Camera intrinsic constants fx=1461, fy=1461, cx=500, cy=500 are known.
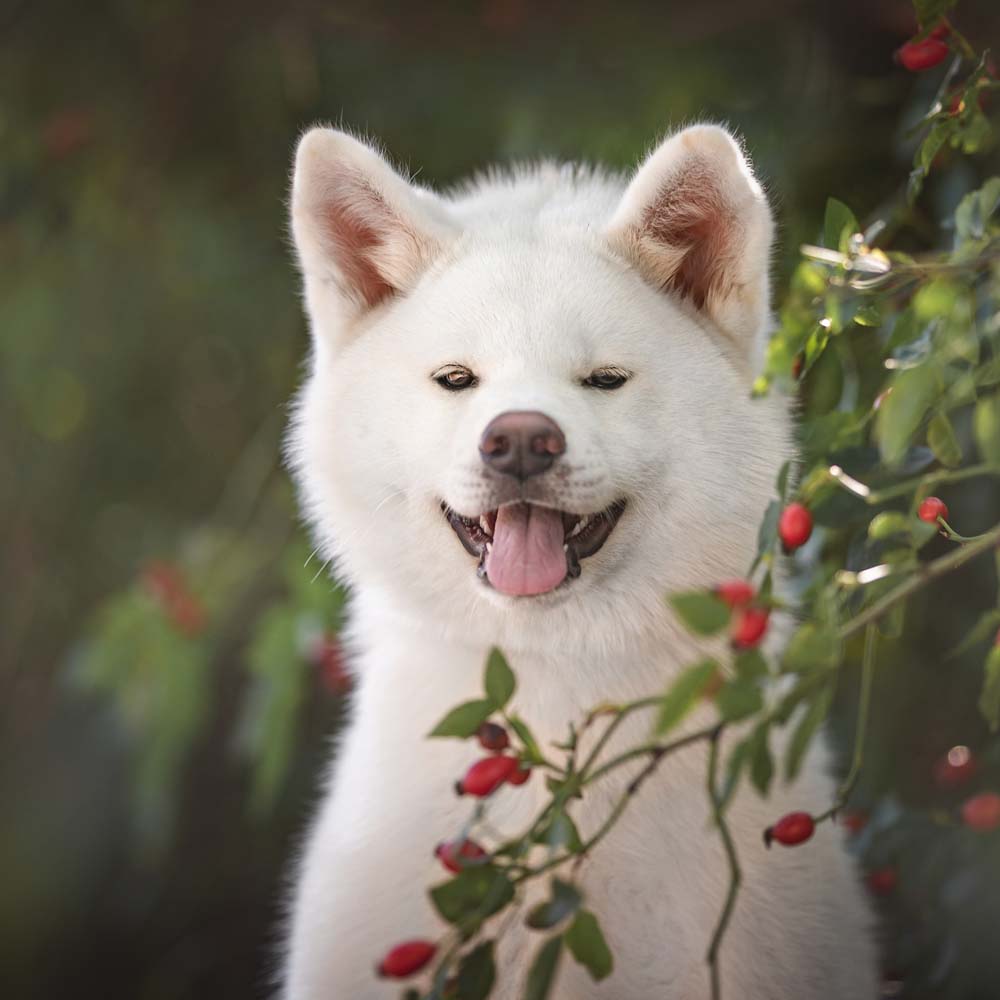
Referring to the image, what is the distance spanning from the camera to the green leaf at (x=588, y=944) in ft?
6.27

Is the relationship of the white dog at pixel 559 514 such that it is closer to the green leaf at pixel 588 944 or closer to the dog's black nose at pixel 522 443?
the dog's black nose at pixel 522 443

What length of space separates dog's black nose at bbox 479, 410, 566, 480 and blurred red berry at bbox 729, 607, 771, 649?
2.12ft

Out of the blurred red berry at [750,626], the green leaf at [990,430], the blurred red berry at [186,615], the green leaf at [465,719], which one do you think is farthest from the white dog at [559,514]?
the blurred red berry at [186,615]

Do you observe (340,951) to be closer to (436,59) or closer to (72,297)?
(436,59)

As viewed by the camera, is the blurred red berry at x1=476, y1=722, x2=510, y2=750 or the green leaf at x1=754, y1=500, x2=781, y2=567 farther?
the blurred red berry at x1=476, y1=722, x2=510, y2=750

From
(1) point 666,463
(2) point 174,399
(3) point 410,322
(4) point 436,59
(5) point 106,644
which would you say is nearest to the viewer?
(1) point 666,463

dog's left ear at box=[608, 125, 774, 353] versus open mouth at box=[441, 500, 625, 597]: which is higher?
dog's left ear at box=[608, 125, 774, 353]

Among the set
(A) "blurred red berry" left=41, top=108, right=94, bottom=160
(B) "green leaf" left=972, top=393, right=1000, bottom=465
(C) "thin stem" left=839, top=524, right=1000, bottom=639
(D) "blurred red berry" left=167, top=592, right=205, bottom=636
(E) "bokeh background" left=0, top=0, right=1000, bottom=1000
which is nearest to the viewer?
(B) "green leaf" left=972, top=393, right=1000, bottom=465

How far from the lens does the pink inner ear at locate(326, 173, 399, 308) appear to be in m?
2.85

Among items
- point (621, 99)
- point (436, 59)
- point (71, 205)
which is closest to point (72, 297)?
point (71, 205)

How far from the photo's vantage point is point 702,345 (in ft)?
9.03

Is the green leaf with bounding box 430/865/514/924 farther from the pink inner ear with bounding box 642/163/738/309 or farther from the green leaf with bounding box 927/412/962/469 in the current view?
the pink inner ear with bounding box 642/163/738/309

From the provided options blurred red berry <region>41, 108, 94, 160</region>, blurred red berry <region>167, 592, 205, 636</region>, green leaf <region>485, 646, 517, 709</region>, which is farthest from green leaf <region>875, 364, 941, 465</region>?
blurred red berry <region>41, 108, 94, 160</region>

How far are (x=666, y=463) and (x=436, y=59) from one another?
2.56 metres
